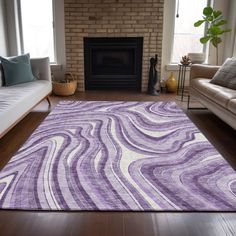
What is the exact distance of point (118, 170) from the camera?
2.10m

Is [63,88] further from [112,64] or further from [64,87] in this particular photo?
[112,64]

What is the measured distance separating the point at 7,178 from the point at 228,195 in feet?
5.03

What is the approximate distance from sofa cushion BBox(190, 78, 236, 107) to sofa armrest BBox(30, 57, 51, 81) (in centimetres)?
214

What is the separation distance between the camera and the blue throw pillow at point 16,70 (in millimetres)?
3539

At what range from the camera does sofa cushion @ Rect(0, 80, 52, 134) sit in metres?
2.52

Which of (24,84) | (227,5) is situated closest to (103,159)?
(24,84)

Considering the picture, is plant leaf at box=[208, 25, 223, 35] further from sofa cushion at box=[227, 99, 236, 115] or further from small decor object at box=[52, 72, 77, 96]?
small decor object at box=[52, 72, 77, 96]

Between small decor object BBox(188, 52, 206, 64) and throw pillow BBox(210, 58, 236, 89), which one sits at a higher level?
small decor object BBox(188, 52, 206, 64)

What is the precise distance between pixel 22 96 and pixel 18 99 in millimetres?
130

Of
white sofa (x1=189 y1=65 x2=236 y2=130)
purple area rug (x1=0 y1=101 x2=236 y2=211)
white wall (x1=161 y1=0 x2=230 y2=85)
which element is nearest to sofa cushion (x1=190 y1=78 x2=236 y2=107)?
white sofa (x1=189 y1=65 x2=236 y2=130)

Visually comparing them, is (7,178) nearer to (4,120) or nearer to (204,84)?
(4,120)

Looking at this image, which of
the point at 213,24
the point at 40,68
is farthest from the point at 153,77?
the point at 40,68

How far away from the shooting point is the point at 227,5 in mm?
4930

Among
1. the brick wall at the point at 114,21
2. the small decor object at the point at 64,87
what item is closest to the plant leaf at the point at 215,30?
the brick wall at the point at 114,21
